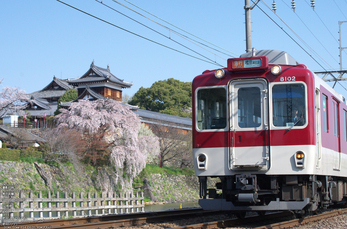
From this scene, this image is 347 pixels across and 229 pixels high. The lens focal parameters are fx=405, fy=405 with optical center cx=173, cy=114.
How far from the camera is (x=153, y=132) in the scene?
4019cm

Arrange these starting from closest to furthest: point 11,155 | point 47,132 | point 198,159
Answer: point 198,159 → point 11,155 → point 47,132

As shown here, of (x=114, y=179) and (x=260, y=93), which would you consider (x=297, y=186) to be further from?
(x=114, y=179)

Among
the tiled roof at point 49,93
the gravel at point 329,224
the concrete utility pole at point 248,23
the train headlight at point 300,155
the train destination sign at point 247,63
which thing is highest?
the tiled roof at point 49,93

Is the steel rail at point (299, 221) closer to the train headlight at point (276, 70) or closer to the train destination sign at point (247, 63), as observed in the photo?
the train headlight at point (276, 70)

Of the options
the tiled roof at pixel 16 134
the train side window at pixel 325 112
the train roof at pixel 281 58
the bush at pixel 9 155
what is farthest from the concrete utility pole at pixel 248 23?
the tiled roof at pixel 16 134

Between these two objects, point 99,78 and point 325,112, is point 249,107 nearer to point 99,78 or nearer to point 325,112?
point 325,112

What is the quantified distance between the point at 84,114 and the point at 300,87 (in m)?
22.9

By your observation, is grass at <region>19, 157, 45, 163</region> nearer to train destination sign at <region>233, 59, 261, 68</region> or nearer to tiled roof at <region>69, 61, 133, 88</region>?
tiled roof at <region>69, 61, 133, 88</region>

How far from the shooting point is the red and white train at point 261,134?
7.71 metres

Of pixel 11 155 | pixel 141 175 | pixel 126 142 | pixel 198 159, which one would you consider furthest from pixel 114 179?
pixel 198 159

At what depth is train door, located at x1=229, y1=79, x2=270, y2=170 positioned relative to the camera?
25.8ft

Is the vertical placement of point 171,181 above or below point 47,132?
below

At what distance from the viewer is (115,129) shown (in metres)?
29.5

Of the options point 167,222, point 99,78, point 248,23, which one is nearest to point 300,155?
point 167,222
